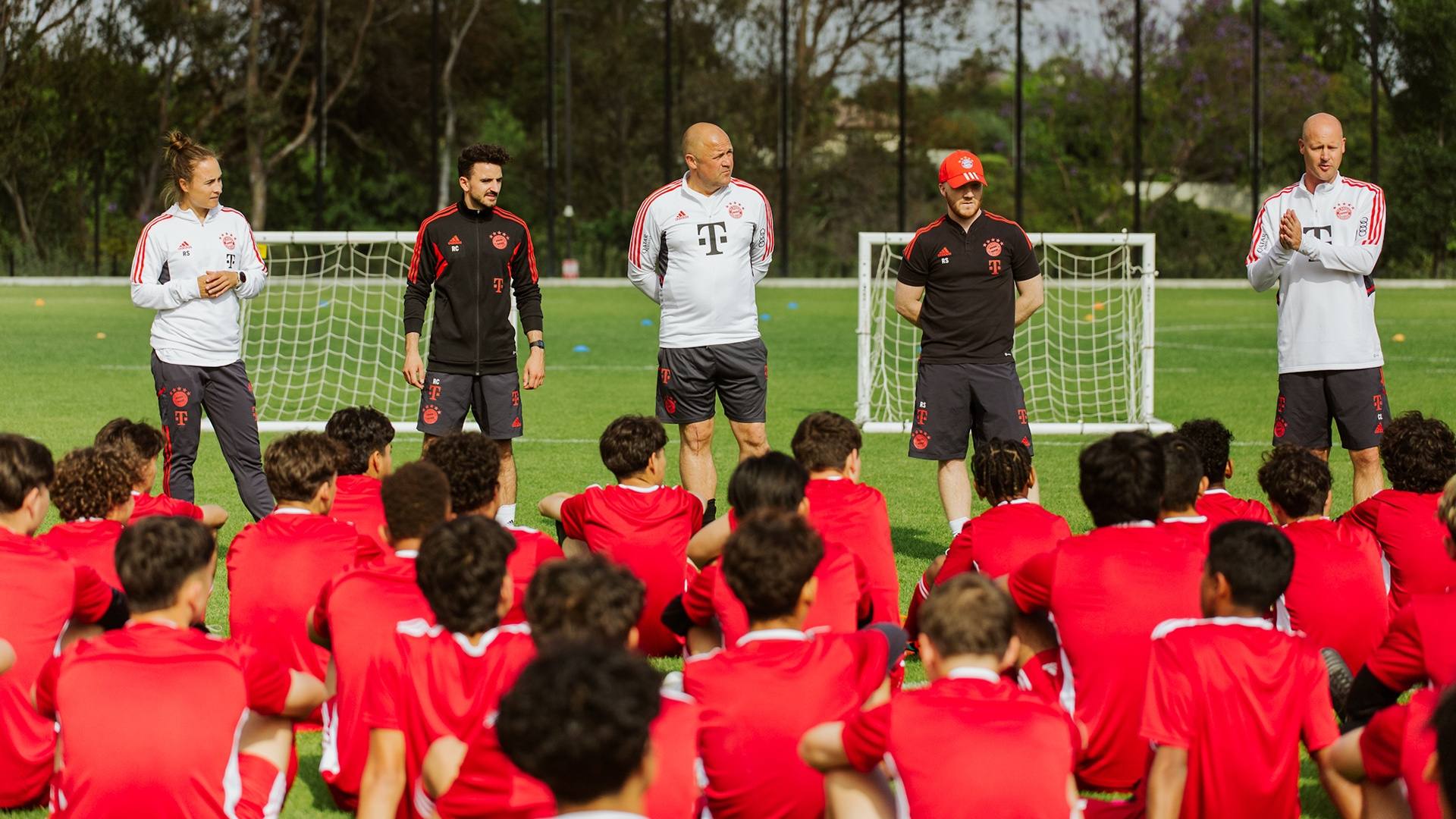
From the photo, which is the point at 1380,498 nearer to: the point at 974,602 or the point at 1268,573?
the point at 1268,573

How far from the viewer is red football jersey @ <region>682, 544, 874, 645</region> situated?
3.59 metres

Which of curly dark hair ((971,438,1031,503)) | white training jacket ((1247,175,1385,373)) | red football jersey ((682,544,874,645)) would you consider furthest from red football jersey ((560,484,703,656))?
white training jacket ((1247,175,1385,373))

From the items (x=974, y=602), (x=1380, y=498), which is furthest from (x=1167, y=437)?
(x=974, y=602)

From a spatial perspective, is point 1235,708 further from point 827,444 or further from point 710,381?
point 710,381

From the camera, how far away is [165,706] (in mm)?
2846

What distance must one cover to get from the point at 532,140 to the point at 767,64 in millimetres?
11105

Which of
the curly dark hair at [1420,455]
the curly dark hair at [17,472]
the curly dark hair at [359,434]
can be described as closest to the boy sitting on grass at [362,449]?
the curly dark hair at [359,434]

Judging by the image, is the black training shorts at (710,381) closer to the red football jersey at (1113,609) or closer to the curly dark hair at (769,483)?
the curly dark hair at (769,483)

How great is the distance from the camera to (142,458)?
4.73 meters

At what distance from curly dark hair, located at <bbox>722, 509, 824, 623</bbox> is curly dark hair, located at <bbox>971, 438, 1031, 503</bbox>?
1659 millimetres

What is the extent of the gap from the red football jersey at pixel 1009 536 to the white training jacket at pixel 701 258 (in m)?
2.64

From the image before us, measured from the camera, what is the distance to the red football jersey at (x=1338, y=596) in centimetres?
411

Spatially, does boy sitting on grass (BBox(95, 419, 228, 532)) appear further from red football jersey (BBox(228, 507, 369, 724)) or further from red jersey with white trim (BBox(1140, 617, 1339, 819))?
red jersey with white trim (BBox(1140, 617, 1339, 819))

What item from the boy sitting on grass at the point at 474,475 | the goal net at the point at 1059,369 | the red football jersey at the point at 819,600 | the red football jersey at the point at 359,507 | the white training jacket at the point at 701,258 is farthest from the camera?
the goal net at the point at 1059,369
